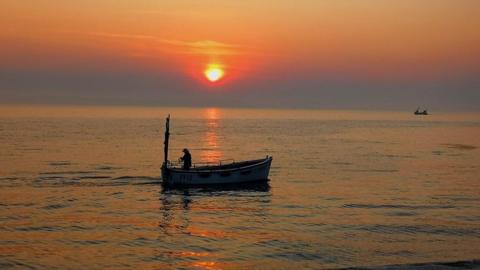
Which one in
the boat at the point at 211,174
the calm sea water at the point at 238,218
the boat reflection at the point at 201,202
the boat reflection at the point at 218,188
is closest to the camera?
the calm sea water at the point at 238,218

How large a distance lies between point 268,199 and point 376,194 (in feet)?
28.6

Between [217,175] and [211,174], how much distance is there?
548 mm

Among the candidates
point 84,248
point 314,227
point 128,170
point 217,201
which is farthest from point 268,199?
point 128,170

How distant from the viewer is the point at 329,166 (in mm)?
62969

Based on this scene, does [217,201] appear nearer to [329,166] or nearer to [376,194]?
[376,194]

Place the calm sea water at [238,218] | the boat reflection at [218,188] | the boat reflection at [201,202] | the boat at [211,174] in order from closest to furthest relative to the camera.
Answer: the calm sea water at [238,218], the boat reflection at [201,202], the boat reflection at [218,188], the boat at [211,174]

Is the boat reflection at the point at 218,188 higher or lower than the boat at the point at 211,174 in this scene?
lower

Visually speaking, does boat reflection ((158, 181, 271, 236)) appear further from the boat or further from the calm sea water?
the boat

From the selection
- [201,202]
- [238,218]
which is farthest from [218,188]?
[238,218]

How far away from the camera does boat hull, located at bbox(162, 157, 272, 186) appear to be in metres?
43.9

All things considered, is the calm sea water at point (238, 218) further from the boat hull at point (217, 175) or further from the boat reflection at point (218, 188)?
the boat hull at point (217, 175)

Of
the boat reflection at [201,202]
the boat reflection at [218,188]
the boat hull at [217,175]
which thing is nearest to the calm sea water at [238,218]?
the boat reflection at [201,202]

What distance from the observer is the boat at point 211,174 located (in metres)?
43.9

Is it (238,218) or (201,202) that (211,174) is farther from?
(238,218)
